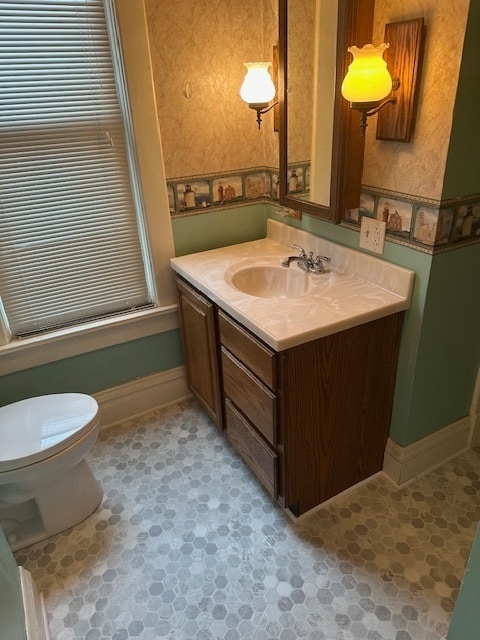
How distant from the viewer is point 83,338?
2037 millimetres

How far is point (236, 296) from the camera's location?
1629 mm

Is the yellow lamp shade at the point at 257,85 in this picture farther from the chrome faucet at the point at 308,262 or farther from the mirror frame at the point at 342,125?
the chrome faucet at the point at 308,262

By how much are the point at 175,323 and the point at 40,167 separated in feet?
3.03

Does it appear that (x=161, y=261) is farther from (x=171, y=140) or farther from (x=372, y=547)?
(x=372, y=547)

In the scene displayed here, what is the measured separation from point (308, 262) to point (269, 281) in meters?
0.21

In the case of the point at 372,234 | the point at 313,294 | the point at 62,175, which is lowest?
the point at 313,294

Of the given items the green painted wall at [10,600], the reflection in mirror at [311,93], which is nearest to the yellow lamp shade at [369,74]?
the reflection in mirror at [311,93]

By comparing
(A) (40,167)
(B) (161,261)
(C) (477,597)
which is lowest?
Answer: (C) (477,597)

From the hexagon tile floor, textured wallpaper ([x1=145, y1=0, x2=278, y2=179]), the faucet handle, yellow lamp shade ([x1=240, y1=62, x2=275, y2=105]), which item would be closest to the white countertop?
the faucet handle

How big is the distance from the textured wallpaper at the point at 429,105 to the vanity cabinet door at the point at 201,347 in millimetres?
827

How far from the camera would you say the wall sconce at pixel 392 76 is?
127 centimetres

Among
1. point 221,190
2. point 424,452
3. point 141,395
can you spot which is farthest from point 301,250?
point 141,395

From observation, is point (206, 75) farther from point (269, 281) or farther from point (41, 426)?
point (41, 426)

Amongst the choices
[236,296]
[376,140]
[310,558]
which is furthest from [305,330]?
[310,558]
